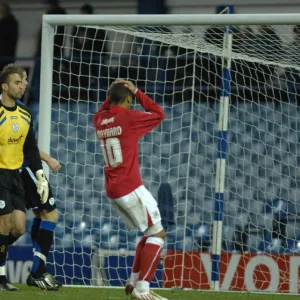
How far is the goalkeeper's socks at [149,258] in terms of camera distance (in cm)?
670

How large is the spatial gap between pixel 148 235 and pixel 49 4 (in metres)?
5.98

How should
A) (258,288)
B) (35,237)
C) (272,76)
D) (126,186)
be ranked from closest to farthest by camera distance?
1. (126,186)
2. (35,237)
3. (258,288)
4. (272,76)

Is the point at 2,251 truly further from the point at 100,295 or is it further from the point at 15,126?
the point at 15,126

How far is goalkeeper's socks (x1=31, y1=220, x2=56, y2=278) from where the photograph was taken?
7.83 m

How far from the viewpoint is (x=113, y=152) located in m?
6.79

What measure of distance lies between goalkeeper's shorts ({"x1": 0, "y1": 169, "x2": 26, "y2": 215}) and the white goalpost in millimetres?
1867

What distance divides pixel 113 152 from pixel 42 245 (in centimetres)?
142

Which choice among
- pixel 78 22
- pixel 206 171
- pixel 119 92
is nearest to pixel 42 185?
pixel 119 92

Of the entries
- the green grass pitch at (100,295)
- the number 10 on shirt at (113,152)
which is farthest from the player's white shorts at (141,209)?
the green grass pitch at (100,295)

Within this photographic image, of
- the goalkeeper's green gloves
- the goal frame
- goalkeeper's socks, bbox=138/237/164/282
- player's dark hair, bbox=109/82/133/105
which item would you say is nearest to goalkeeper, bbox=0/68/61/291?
the goalkeeper's green gloves

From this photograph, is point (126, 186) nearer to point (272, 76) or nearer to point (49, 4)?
point (272, 76)

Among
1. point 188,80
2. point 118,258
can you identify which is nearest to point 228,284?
point 118,258

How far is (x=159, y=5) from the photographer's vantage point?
40.1 ft

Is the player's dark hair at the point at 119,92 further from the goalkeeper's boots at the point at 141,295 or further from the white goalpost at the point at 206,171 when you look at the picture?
the white goalpost at the point at 206,171
